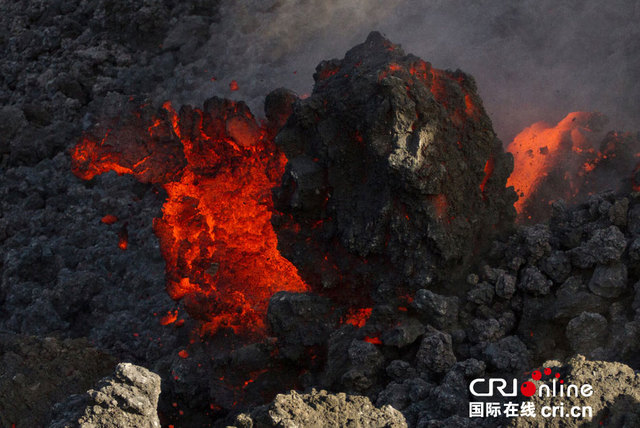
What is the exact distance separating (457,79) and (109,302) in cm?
372

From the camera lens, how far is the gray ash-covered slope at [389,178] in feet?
15.0

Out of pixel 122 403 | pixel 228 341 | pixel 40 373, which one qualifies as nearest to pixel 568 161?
pixel 228 341

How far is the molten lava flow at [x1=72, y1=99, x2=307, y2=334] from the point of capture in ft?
18.5

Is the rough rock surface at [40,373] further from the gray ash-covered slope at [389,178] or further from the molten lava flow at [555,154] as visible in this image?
the molten lava flow at [555,154]

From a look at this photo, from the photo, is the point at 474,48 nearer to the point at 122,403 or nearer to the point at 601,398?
the point at 601,398

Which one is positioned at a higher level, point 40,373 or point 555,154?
point 555,154

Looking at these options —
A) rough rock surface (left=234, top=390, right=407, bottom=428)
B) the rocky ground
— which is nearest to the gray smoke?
the rocky ground

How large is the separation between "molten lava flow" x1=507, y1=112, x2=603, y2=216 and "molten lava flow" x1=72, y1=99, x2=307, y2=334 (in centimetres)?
220

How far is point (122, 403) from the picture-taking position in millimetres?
3160

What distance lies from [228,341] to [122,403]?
7.40 feet

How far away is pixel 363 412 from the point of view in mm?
3213

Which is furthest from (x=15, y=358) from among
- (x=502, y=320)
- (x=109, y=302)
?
(x=502, y=320)

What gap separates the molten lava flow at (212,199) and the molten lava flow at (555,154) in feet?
7.21

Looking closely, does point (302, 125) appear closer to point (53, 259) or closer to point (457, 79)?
point (457, 79)
